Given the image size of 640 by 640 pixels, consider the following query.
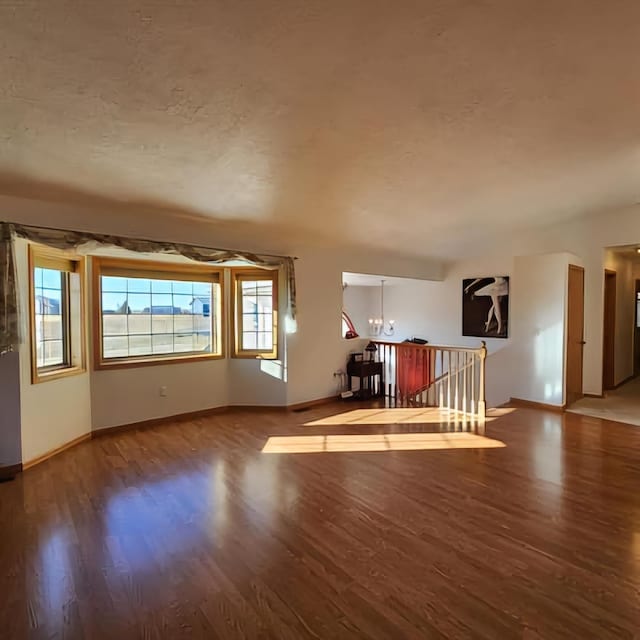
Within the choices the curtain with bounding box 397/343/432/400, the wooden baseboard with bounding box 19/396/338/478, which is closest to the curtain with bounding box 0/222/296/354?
the wooden baseboard with bounding box 19/396/338/478

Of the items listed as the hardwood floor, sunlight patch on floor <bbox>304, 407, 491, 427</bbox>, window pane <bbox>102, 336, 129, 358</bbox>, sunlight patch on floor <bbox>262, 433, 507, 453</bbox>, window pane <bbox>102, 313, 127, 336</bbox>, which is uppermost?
window pane <bbox>102, 313, 127, 336</bbox>

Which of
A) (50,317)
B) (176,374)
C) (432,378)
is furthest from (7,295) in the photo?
(432,378)

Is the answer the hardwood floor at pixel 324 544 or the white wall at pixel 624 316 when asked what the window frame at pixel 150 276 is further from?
the white wall at pixel 624 316

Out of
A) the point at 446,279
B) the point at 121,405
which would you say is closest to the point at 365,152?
the point at 121,405

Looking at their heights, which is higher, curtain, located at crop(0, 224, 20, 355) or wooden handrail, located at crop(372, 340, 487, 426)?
curtain, located at crop(0, 224, 20, 355)

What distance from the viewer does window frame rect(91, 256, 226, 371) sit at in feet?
14.5

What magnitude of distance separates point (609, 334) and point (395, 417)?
436cm

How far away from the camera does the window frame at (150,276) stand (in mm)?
4406

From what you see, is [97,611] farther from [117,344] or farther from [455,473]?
[117,344]

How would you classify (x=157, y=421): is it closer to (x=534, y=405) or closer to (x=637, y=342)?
(x=534, y=405)

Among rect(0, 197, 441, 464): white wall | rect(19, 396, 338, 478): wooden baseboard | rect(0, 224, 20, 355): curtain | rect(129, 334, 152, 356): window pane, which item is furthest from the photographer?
rect(129, 334, 152, 356): window pane

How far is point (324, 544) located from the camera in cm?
233

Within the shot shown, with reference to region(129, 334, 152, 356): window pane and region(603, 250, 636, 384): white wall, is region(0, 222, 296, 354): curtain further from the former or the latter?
region(603, 250, 636, 384): white wall

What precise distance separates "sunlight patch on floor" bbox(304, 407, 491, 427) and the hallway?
1.77m
